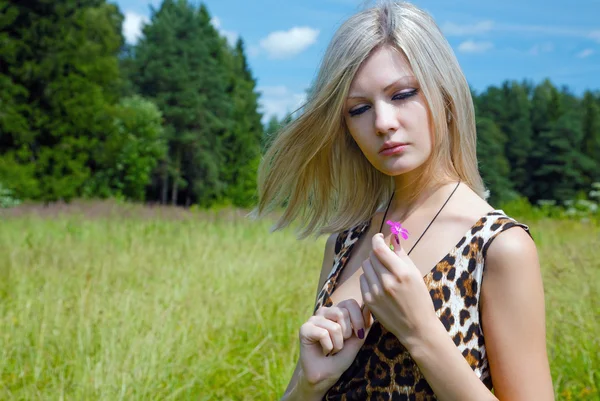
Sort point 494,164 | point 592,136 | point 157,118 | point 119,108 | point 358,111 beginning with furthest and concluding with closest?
point 592,136, point 494,164, point 157,118, point 119,108, point 358,111

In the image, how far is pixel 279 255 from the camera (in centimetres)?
628

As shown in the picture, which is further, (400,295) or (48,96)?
(48,96)

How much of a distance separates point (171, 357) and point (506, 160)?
5055cm

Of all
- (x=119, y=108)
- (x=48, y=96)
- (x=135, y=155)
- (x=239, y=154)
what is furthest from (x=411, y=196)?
(x=239, y=154)

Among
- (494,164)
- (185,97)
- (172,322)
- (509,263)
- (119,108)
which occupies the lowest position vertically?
(172,322)

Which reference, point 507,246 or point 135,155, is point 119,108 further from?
point 507,246

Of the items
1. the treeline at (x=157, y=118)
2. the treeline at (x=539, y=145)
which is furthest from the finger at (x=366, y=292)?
the treeline at (x=539, y=145)

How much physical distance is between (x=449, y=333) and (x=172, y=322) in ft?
8.80

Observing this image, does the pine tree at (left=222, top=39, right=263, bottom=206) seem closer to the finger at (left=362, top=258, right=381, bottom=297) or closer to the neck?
the neck

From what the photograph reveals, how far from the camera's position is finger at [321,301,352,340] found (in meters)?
1.29

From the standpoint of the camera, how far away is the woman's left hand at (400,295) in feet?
3.86

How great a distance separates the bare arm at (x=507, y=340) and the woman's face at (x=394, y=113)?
0.30m

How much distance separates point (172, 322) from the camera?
3.64 m

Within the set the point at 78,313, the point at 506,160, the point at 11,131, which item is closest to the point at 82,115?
the point at 11,131
